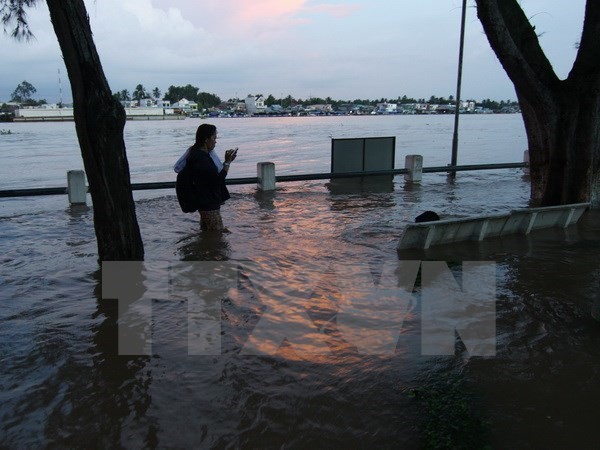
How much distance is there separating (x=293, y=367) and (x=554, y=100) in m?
8.91

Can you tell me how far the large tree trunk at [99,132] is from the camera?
20.6 feet

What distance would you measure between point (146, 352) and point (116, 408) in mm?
920

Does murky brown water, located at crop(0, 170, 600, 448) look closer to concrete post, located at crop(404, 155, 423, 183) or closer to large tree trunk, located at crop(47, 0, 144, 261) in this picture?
large tree trunk, located at crop(47, 0, 144, 261)

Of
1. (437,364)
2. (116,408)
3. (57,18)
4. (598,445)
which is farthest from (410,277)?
(57,18)

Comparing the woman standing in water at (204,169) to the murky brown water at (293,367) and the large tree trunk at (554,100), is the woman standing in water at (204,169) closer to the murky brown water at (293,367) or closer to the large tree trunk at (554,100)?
the murky brown water at (293,367)

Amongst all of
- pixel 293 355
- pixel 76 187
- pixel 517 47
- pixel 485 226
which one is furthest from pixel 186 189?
pixel 517 47

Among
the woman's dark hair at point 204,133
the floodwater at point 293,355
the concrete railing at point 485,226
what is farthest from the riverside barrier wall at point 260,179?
the concrete railing at point 485,226

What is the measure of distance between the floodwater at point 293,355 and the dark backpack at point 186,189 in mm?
788

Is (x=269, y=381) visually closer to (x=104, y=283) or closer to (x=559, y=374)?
(x=559, y=374)

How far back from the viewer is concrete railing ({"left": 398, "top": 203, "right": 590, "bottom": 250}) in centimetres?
859

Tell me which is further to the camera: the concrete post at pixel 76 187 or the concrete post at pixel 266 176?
the concrete post at pixel 266 176

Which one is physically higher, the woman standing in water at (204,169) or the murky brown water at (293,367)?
the woman standing in water at (204,169)

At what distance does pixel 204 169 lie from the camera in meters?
7.74

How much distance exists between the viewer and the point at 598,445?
3.71m
